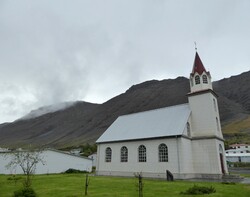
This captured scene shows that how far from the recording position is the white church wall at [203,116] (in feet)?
91.9

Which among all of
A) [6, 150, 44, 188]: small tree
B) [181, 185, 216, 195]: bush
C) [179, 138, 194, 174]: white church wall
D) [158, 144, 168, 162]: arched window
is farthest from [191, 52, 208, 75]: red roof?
[6, 150, 44, 188]: small tree

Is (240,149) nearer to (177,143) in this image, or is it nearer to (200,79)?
(200,79)

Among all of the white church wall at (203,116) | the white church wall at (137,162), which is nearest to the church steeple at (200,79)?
the white church wall at (203,116)

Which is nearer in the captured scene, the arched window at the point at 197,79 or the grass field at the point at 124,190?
the grass field at the point at 124,190

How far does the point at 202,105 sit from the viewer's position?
1152 inches

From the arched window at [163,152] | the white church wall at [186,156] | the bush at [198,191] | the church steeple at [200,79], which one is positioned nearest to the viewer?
the bush at [198,191]

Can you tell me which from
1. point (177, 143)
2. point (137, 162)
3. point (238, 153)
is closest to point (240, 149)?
point (238, 153)

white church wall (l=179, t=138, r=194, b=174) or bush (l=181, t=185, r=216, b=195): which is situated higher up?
white church wall (l=179, t=138, r=194, b=174)

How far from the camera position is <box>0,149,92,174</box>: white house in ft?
Answer: 130

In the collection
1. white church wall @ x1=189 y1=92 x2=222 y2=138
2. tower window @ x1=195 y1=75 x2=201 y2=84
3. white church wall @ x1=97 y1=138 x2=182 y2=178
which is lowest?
white church wall @ x1=97 y1=138 x2=182 y2=178

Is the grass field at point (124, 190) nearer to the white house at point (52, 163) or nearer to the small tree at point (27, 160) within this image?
the small tree at point (27, 160)

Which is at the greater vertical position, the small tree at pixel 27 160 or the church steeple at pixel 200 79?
the church steeple at pixel 200 79

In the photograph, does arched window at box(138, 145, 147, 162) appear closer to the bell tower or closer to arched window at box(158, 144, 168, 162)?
arched window at box(158, 144, 168, 162)

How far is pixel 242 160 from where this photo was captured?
72.2 m
